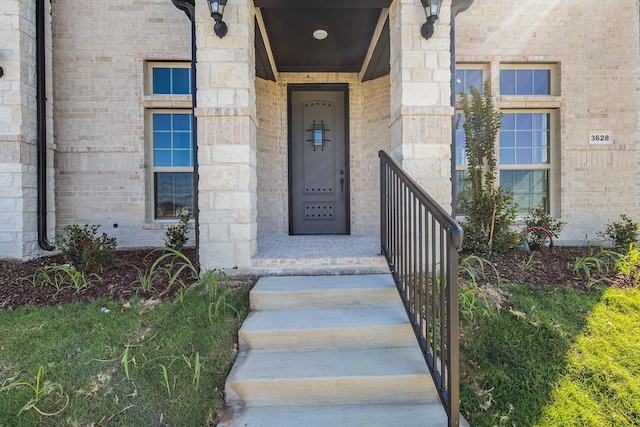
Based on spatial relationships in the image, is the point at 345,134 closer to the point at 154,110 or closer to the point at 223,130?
the point at 223,130

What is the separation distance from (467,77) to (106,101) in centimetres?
527

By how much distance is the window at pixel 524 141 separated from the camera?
505 centimetres

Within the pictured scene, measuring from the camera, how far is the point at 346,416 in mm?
1631

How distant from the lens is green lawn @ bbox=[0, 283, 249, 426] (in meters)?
1.63

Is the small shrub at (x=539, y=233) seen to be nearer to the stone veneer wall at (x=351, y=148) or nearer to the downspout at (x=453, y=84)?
the downspout at (x=453, y=84)

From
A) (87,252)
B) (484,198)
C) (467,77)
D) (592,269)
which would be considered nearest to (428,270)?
(484,198)

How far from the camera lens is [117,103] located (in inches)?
184

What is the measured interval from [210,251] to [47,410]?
1380 mm

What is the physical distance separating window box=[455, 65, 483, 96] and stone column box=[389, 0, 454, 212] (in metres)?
2.38

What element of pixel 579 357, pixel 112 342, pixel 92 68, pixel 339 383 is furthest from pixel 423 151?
pixel 92 68

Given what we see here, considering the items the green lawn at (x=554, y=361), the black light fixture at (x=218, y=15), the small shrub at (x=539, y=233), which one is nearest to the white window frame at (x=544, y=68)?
the small shrub at (x=539, y=233)

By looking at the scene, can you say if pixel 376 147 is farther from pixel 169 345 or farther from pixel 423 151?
pixel 169 345

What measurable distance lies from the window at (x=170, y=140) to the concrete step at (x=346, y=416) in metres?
3.98

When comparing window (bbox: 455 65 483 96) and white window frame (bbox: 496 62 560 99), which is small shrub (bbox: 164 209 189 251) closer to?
window (bbox: 455 65 483 96)
